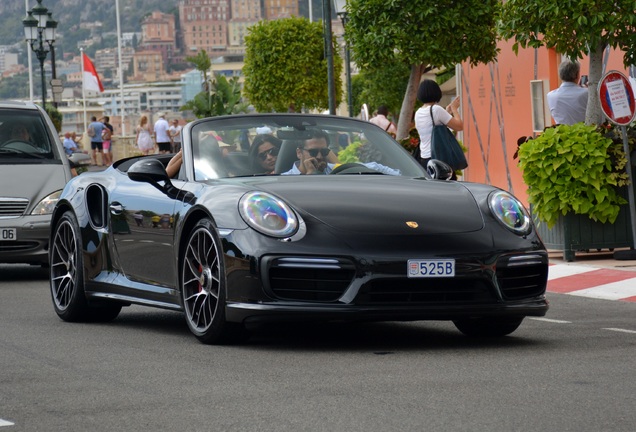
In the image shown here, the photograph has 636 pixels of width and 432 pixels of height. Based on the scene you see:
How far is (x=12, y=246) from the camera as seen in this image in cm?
1387

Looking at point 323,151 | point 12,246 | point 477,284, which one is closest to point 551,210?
point 12,246

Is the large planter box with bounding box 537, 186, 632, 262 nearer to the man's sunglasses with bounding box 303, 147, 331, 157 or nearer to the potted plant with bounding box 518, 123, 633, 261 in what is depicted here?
the potted plant with bounding box 518, 123, 633, 261

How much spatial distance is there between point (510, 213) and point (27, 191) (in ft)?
22.8

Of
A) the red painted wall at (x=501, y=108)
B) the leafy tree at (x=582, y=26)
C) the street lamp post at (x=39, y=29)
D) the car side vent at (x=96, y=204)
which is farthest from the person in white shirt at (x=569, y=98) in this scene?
the street lamp post at (x=39, y=29)

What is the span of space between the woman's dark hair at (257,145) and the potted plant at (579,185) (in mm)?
5547

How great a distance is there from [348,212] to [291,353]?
0.76 m

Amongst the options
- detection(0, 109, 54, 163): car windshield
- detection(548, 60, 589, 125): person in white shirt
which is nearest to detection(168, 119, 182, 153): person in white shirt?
detection(0, 109, 54, 163): car windshield

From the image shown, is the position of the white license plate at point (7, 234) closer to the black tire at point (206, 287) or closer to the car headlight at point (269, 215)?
the black tire at point (206, 287)

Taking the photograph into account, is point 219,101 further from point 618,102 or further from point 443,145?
point 618,102

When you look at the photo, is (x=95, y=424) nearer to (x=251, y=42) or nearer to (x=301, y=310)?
(x=301, y=310)

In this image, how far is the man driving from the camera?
28.7 feet

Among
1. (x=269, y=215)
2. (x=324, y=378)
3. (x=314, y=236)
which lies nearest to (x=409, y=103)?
(x=269, y=215)

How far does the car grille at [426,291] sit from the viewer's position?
24.8 feet

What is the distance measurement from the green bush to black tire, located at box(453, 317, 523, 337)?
561 centimetres
